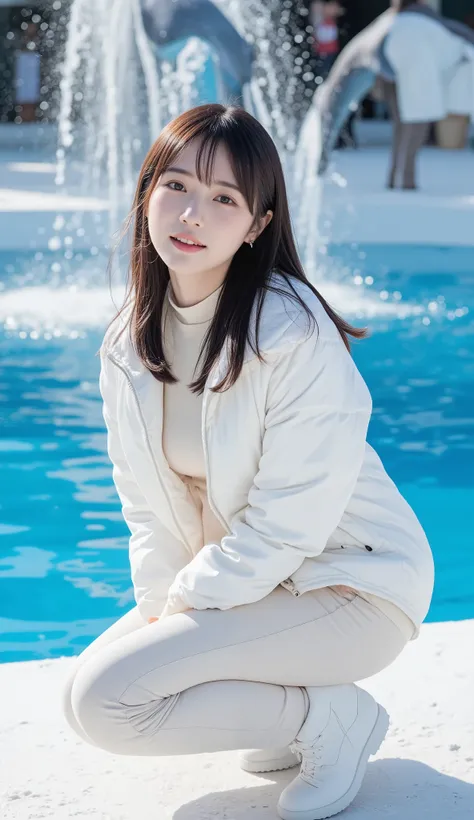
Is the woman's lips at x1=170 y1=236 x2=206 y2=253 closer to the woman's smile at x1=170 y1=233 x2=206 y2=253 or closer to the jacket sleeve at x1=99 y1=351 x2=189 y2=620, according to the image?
the woman's smile at x1=170 y1=233 x2=206 y2=253

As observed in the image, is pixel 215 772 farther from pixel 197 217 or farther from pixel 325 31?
pixel 325 31

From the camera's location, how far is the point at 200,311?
7.77 feet

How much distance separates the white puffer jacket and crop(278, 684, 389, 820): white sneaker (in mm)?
199

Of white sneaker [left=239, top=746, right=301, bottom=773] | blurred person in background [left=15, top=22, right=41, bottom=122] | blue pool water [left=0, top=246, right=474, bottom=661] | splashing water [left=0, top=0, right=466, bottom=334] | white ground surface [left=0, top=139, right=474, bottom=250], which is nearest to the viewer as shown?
white sneaker [left=239, top=746, right=301, bottom=773]

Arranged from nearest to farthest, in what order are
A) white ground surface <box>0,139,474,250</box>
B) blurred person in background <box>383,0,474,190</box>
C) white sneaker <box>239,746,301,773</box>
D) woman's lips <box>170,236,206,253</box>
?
woman's lips <box>170,236,206,253</box> → white sneaker <box>239,746,301,773</box> → white ground surface <box>0,139,474,250</box> → blurred person in background <box>383,0,474,190</box>

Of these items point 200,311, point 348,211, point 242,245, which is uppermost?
point 242,245

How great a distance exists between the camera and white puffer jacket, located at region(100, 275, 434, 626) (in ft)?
7.19

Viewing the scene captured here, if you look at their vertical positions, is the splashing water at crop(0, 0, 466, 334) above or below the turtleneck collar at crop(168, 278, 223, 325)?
below

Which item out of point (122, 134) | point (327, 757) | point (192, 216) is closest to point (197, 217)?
point (192, 216)

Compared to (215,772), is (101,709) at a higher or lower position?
higher

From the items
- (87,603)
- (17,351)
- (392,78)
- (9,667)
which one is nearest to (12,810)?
(9,667)

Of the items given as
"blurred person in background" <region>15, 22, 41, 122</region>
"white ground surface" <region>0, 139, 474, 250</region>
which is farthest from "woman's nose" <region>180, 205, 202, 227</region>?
"blurred person in background" <region>15, 22, 41, 122</region>

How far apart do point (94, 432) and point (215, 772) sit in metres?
3.09

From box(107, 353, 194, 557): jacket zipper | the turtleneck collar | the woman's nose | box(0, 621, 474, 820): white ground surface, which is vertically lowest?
box(0, 621, 474, 820): white ground surface
